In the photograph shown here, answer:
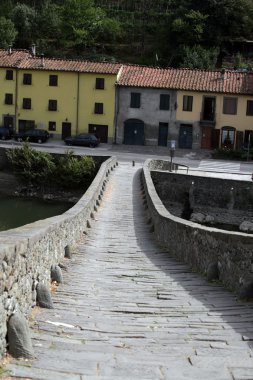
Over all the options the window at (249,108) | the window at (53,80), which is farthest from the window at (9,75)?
the window at (249,108)

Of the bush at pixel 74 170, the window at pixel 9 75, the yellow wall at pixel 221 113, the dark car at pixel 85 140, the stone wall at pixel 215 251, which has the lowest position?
the bush at pixel 74 170

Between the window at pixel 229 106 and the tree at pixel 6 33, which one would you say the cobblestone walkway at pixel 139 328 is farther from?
the tree at pixel 6 33

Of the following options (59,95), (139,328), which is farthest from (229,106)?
(139,328)

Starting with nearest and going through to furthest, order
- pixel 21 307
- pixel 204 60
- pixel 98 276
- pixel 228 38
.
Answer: pixel 21 307 → pixel 98 276 → pixel 204 60 → pixel 228 38

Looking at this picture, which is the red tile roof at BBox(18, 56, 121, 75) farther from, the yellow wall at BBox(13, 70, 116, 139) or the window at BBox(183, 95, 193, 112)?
the window at BBox(183, 95, 193, 112)

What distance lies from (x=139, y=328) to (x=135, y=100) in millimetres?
44003

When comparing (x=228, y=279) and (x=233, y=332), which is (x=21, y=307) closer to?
(x=233, y=332)

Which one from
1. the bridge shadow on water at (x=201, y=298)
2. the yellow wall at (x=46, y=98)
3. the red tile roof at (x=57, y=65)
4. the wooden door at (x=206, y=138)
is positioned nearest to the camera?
the bridge shadow on water at (x=201, y=298)

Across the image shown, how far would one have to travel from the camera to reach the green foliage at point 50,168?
128 ft

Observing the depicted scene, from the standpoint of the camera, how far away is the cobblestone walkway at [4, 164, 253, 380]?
562cm

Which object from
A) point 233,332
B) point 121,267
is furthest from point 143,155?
point 233,332

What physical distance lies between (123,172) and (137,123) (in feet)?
53.7

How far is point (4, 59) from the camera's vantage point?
52.5 metres

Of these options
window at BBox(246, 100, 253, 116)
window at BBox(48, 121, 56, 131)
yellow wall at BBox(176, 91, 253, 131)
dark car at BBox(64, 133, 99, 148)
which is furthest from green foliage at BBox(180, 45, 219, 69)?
window at BBox(48, 121, 56, 131)
